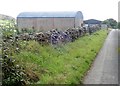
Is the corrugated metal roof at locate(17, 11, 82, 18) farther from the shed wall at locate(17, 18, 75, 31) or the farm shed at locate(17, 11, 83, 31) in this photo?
the shed wall at locate(17, 18, 75, 31)

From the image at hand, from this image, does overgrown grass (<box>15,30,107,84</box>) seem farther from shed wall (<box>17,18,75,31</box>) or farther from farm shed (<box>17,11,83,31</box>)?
farm shed (<box>17,11,83,31</box>)

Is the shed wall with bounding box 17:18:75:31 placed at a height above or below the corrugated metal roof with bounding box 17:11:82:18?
below

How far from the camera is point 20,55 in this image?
1023 cm

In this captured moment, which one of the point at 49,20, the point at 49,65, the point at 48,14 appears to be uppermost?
the point at 48,14

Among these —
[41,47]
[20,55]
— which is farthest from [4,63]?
[41,47]

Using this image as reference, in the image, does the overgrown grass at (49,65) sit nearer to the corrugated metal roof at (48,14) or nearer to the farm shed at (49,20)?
the farm shed at (49,20)

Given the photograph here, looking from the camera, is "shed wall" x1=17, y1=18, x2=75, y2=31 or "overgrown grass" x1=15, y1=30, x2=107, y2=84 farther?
"shed wall" x1=17, y1=18, x2=75, y2=31

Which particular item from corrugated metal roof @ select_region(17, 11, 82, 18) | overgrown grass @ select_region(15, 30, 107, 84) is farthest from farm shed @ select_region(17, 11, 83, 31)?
overgrown grass @ select_region(15, 30, 107, 84)

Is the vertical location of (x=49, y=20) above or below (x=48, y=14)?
below

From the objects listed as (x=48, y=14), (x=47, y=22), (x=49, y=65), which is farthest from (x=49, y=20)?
(x=49, y=65)

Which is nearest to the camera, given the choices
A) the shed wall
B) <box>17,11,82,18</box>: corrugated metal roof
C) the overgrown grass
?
the overgrown grass

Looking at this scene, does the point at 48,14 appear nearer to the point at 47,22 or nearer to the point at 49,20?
the point at 49,20

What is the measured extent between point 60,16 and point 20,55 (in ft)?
103

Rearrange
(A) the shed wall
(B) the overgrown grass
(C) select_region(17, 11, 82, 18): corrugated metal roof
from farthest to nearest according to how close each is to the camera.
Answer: (C) select_region(17, 11, 82, 18): corrugated metal roof → (A) the shed wall → (B) the overgrown grass
